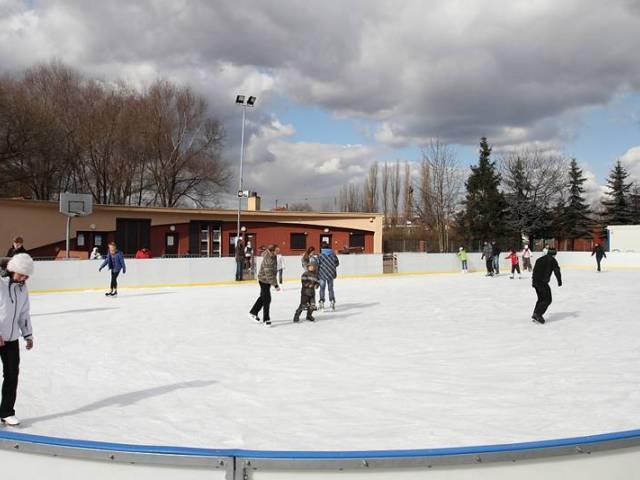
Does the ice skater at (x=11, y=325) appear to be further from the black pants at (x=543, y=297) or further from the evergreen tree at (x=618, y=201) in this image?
the evergreen tree at (x=618, y=201)

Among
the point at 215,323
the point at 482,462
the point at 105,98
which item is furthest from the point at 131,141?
the point at 482,462

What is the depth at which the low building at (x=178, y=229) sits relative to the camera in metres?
24.5

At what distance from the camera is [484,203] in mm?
46094

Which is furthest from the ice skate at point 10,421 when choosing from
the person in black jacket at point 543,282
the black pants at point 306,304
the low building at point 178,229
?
the low building at point 178,229

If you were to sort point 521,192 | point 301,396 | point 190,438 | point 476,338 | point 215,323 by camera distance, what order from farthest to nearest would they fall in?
point 521,192
point 215,323
point 476,338
point 301,396
point 190,438

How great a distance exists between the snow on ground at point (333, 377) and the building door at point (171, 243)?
16.9 m

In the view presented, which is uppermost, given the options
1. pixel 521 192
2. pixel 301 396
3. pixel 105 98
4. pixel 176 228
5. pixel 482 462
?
pixel 105 98

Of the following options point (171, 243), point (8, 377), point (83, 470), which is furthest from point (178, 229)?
point (83, 470)

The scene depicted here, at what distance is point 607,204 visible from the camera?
48688 mm

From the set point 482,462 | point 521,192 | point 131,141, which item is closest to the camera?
point 482,462

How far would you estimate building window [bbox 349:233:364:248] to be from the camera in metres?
33.4

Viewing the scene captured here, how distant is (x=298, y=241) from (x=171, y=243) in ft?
24.7

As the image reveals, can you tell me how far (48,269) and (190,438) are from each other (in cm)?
1494

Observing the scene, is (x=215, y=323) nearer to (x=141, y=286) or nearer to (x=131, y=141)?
(x=141, y=286)
